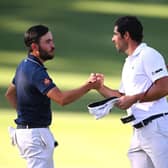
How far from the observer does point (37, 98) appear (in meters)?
2.95

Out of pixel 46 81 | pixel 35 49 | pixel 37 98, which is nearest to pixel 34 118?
pixel 37 98

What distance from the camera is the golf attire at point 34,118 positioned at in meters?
2.92

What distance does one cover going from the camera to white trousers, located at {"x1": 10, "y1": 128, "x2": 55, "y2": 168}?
292 cm

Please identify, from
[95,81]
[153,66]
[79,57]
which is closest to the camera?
[153,66]

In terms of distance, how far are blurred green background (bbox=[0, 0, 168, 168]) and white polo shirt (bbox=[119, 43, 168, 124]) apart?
3.76 ft

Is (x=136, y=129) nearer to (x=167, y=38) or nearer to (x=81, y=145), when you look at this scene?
(x=81, y=145)

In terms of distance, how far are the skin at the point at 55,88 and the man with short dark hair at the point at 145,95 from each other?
0.52ft

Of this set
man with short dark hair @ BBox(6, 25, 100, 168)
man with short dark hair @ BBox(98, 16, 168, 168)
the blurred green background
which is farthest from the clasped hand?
the blurred green background

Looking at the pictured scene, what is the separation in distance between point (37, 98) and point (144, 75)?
518 millimetres

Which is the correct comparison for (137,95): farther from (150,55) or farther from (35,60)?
(35,60)

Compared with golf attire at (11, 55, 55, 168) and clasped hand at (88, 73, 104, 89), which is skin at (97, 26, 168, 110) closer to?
clasped hand at (88, 73, 104, 89)

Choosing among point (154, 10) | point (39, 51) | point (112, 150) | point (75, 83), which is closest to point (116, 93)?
point (39, 51)

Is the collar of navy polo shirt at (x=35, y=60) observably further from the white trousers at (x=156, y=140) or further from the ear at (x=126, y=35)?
the white trousers at (x=156, y=140)

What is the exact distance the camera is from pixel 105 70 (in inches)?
197
